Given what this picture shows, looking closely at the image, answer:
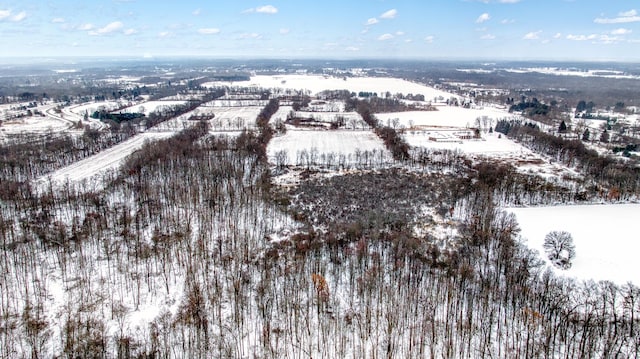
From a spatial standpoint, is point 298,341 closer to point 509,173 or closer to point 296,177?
point 296,177

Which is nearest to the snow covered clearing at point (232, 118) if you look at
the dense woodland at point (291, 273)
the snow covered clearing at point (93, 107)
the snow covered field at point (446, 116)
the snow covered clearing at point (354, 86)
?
the snow covered clearing at point (93, 107)

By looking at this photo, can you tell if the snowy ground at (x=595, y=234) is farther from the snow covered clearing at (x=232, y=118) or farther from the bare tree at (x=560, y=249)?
the snow covered clearing at (x=232, y=118)

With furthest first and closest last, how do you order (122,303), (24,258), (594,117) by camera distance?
1. (594,117)
2. (24,258)
3. (122,303)

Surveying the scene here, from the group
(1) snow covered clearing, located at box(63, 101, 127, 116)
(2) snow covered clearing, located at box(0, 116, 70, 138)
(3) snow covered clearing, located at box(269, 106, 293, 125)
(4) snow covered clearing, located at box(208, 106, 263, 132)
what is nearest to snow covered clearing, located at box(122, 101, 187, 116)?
(1) snow covered clearing, located at box(63, 101, 127, 116)

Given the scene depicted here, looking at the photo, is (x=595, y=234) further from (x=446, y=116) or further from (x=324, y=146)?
(x=446, y=116)

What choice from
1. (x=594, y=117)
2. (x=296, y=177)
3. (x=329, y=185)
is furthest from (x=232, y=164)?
(x=594, y=117)

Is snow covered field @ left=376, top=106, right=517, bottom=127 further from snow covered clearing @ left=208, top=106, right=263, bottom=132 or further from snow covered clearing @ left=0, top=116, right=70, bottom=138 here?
snow covered clearing @ left=0, top=116, right=70, bottom=138
